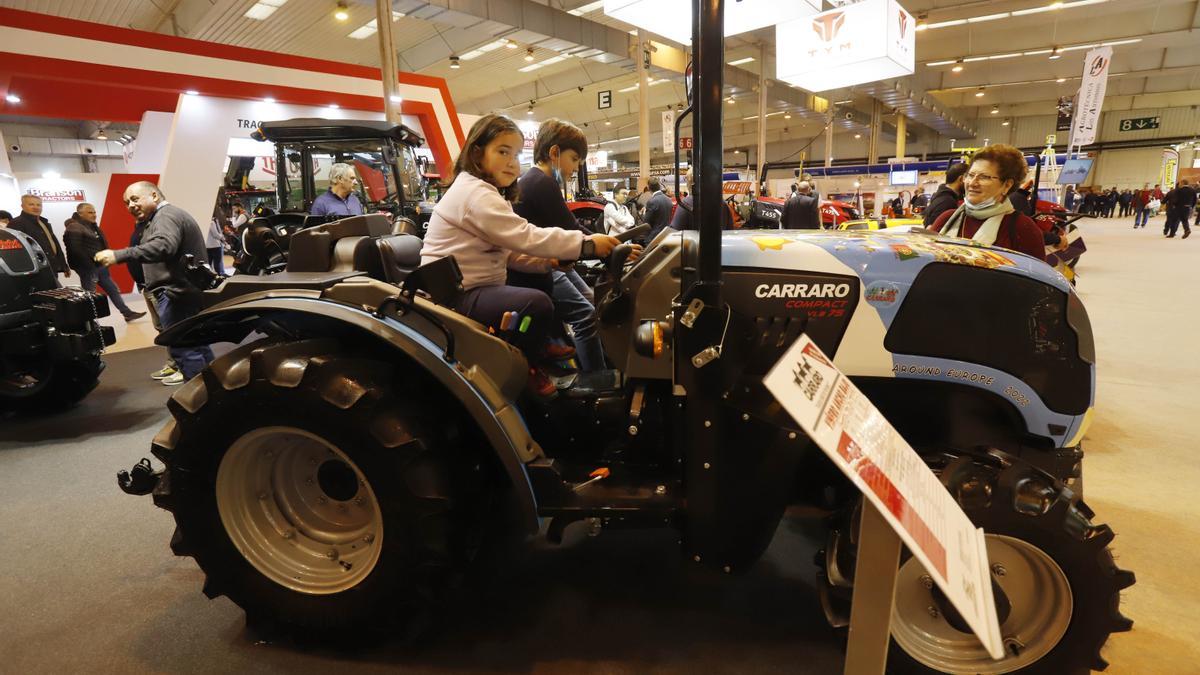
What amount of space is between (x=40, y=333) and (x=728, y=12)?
544cm

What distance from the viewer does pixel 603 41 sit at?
12.3 metres

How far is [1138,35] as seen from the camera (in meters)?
13.8

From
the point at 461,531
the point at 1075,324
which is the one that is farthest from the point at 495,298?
the point at 1075,324

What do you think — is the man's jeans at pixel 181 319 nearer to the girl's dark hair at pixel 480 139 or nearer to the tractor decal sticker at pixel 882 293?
the girl's dark hair at pixel 480 139

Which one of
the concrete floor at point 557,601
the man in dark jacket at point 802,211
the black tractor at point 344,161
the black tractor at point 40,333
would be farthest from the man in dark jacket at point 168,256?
the man in dark jacket at point 802,211

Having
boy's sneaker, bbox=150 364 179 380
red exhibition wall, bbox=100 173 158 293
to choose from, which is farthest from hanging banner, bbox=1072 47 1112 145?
red exhibition wall, bbox=100 173 158 293

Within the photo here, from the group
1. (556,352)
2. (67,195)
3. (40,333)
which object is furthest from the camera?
(67,195)

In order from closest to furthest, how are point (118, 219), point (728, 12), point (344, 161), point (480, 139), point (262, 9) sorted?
point (480, 139) → point (728, 12) → point (344, 161) → point (118, 219) → point (262, 9)

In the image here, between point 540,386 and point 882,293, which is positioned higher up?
point 882,293

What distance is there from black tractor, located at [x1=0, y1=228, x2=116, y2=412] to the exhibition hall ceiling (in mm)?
5024

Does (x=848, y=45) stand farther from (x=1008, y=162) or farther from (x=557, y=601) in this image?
(x=557, y=601)

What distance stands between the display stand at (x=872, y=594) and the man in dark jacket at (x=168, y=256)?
412 cm

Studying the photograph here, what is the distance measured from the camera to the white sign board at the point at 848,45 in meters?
6.44

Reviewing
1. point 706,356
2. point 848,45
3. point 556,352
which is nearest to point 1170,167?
point 848,45
